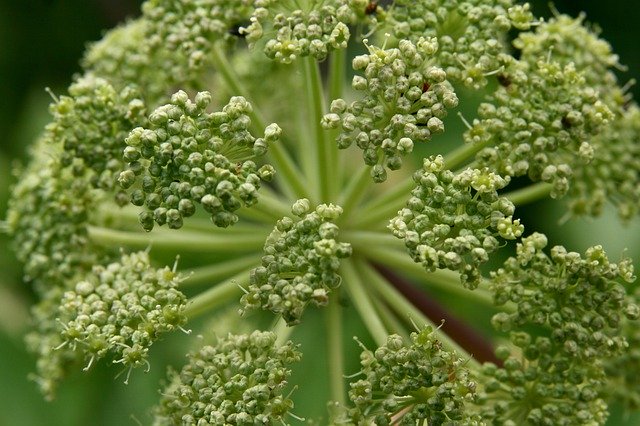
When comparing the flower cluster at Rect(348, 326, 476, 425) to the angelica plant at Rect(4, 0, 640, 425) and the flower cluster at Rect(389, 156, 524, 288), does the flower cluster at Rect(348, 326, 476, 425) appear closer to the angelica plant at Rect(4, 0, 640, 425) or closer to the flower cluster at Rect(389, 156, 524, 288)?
the angelica plant at Rect(4, 0, 640, 425)

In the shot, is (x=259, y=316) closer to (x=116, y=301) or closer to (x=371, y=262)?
(x=371, y=262)

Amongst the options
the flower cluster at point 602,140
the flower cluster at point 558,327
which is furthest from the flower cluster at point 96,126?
the flower cluster at point 602,140

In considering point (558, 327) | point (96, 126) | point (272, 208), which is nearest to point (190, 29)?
point (96, 126)

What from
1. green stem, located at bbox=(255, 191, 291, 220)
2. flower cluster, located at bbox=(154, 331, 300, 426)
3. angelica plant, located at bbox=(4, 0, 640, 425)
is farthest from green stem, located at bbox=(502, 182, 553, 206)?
flower cluster, located at bbox=(154, 331, 300, 426)

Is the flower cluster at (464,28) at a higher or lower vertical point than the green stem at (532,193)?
higher

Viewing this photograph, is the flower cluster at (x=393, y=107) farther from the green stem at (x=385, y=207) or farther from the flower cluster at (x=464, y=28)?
the green stem at (x=385, y=207)
